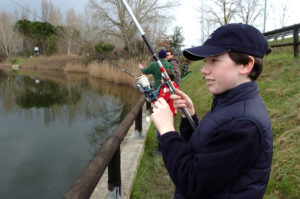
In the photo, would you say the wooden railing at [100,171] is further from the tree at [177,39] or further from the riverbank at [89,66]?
the tree at [177,39]

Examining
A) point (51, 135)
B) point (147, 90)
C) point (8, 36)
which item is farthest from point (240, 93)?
point (8, 36)

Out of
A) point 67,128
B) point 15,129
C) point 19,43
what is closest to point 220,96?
point 67,128

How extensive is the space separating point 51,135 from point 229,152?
6811 millimetres

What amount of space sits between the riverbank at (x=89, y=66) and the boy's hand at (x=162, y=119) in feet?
7.88

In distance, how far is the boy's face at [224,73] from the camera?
957 mm

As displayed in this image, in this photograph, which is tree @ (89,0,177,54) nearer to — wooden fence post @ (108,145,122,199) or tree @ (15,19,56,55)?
wooden fence post @ (108,145,122,199)

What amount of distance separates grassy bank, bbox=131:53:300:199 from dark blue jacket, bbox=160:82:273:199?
1614 millimetres

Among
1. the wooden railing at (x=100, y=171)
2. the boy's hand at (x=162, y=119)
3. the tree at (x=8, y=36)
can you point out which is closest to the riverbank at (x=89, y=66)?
the wooden railing at (x=100, y=171)

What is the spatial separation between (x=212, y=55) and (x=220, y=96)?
0.66 feet

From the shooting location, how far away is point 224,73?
97cm

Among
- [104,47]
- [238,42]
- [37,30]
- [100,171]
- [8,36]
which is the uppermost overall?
[37,30]

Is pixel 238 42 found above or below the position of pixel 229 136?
above

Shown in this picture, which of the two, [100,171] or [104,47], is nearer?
→ [100,171]

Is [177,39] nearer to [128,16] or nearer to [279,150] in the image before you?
[128,16]
